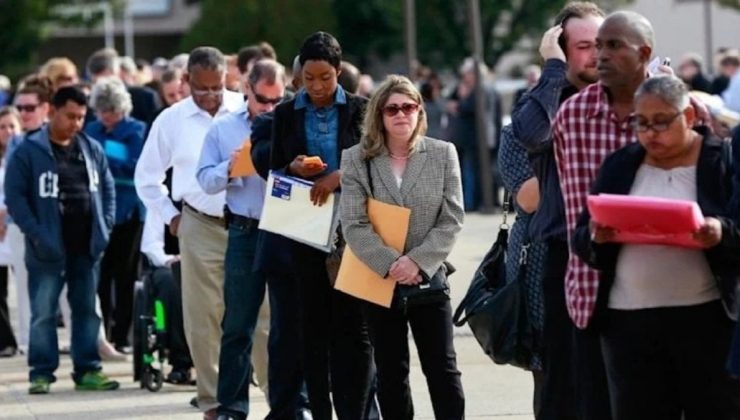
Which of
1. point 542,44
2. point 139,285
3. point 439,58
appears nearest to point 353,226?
point 542,44

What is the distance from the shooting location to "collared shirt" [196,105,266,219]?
9.54m

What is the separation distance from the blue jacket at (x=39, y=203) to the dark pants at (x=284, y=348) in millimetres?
2607

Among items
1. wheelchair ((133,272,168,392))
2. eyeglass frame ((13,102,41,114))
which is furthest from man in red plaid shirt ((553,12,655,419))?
eyeglass frame ((13,102,41,114))

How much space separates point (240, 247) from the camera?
964 centimetres

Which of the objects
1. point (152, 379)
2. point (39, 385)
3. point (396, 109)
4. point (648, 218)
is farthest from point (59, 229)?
point (648, 218)

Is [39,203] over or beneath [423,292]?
over

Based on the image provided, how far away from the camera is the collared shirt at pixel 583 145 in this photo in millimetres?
6742

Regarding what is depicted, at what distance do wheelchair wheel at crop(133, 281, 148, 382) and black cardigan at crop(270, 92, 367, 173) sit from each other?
9.42ft

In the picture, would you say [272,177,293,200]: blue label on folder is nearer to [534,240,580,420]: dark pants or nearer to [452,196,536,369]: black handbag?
[452,196,536,369]: black handbag

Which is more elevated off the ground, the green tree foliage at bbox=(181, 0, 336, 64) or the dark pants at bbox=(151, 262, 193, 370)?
the green tree foliage at bbox=(181, 0, 336, 64)

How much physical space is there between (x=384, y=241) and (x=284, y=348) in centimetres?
112

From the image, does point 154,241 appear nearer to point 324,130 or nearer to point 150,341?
point 150,341

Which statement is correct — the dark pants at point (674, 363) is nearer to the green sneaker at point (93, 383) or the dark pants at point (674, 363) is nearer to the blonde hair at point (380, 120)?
the blonde hair at point (380, 120)

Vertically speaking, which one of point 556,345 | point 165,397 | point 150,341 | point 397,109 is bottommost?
point 165,397
